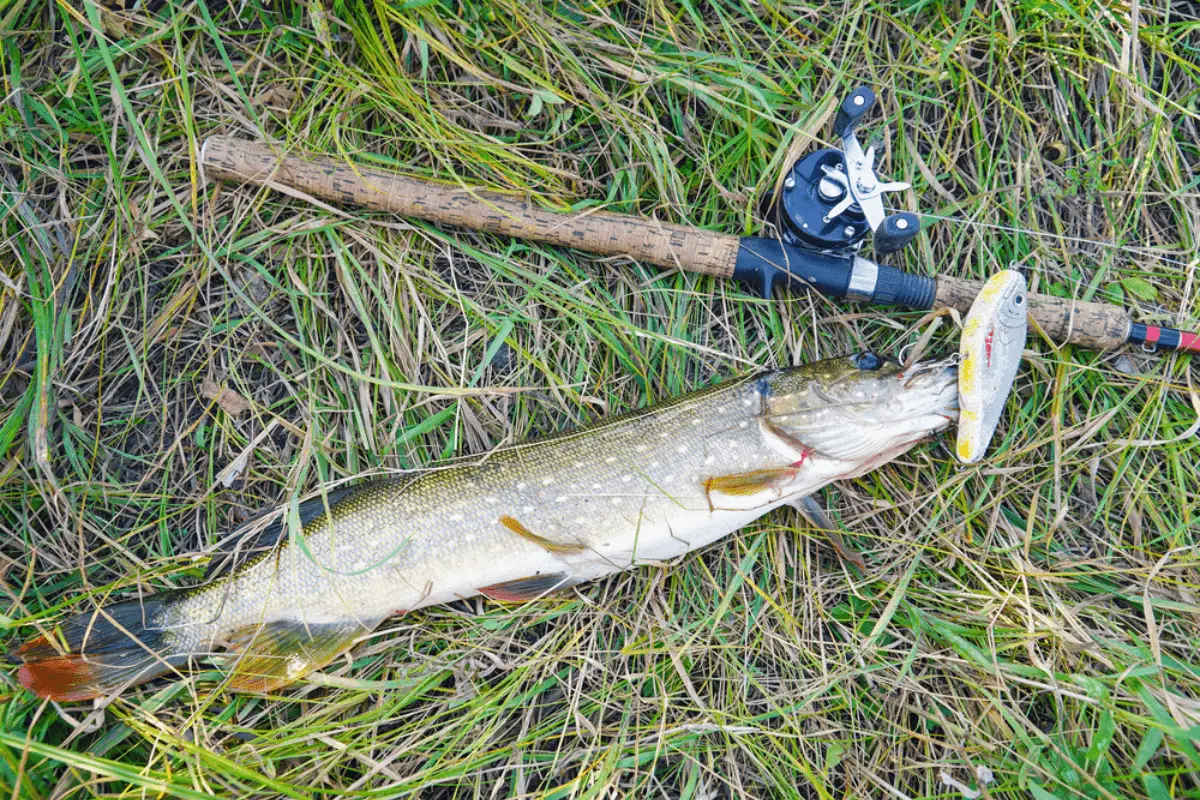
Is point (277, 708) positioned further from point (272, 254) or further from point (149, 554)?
point (272, 254)

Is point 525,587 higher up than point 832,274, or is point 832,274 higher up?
point 832,274

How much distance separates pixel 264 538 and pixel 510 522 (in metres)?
0.79

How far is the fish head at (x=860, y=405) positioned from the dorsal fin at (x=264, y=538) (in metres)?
1.24

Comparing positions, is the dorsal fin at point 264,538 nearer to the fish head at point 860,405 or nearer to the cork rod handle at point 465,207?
the cork rod handle at point 465,207

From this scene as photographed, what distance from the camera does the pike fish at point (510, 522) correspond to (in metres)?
2.12

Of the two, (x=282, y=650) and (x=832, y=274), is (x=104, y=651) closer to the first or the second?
(x=282, y=650)

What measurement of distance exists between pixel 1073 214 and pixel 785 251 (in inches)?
46.1

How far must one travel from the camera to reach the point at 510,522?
6.96ft

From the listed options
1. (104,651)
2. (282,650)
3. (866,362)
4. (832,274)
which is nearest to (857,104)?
(832,274)

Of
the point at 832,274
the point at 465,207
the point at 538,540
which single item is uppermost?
the point at 465,207

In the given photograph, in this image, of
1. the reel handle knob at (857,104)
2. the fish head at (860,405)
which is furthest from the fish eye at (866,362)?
the reel handle knob at (857,104)

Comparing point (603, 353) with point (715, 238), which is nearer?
point (715, 238)

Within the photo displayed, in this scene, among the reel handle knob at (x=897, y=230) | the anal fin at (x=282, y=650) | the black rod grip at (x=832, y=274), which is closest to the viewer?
the reel handle knob at (x=897, y=230)

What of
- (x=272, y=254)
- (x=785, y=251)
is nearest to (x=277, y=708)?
(x=272, y=254)
